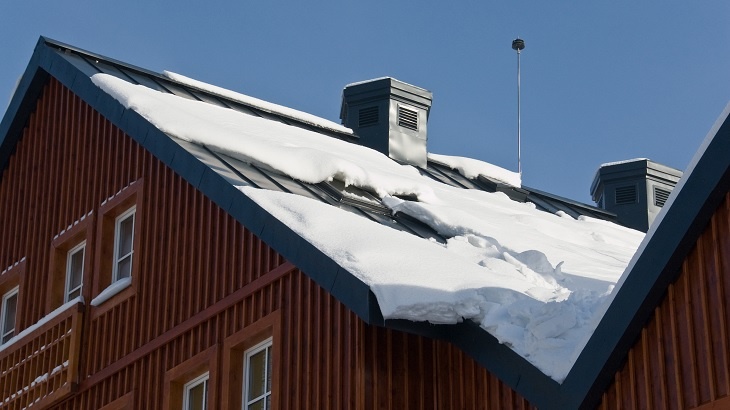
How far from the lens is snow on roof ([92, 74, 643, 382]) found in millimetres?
11781

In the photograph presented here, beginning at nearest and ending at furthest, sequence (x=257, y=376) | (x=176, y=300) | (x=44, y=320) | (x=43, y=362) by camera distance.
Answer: (x=257, y=376) → (x=176, y=300) → (x=43, y=362) → (x=44, y=320)

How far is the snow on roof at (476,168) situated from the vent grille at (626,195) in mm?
3591

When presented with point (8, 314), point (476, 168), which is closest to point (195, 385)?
point (8, 314)

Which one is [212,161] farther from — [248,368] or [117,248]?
[117,248]

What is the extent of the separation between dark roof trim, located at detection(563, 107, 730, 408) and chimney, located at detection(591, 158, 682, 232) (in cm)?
1245

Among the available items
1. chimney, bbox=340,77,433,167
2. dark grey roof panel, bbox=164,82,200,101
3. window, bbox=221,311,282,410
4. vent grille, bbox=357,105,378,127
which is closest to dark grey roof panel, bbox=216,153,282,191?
window, bbox=221,311,282,410

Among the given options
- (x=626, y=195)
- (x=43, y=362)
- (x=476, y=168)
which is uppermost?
(x=626, y=195)

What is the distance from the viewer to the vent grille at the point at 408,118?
21.0 metres

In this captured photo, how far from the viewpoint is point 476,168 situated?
20641 millimetres

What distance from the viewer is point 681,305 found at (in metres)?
10.7

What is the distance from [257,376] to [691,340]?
16.5ft

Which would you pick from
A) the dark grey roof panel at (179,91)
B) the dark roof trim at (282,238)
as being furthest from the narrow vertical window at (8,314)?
the dark grey roof panel at (179,91)

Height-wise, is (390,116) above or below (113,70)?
above

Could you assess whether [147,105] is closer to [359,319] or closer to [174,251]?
[174,251]
